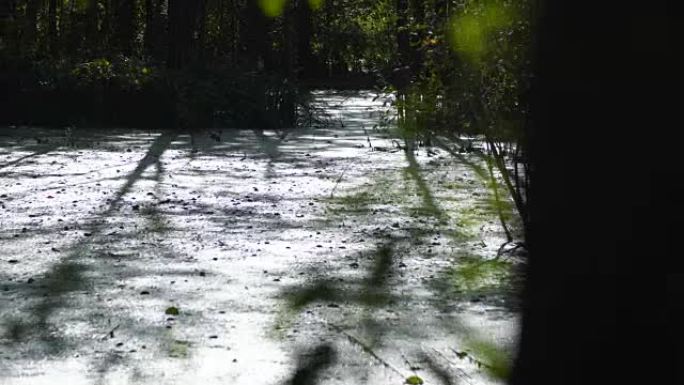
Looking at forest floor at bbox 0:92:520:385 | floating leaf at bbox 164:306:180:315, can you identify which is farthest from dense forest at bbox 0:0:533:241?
floating leaf at bbox 164:306:180:315

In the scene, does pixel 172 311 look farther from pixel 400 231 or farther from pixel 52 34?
pixel 52 34

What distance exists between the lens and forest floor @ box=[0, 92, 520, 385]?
5.86 m

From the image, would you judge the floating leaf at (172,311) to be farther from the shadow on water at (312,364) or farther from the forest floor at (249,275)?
the shadow on water at (312,364)

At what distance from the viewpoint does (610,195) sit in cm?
377

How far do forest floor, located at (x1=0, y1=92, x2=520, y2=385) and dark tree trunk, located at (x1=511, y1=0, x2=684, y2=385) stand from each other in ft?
5.82

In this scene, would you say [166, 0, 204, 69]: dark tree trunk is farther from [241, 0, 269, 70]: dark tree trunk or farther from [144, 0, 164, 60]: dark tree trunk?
[241, 0, 269, 70]: dark tree trunk

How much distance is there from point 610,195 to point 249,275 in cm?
462

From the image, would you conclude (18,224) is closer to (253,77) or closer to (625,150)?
(625,150)

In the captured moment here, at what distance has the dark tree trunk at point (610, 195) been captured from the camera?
12.2 ft

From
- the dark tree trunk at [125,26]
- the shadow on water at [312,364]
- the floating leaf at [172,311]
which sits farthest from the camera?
the dark tree trunk at [125,26]

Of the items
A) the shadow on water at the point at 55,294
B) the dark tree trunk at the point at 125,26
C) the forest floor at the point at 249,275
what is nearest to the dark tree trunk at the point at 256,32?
the dark tree trunk at the point at 125,26

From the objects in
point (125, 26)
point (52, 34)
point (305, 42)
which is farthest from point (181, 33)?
point (305, 42)

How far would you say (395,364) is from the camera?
5805mm

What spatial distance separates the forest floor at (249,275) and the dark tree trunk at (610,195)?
1774 mm
